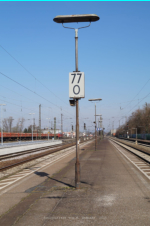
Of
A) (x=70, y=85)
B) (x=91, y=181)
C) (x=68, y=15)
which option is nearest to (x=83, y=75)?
(x=70, y=85)

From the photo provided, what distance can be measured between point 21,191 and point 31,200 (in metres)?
1.76

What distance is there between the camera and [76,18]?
34.6 ft

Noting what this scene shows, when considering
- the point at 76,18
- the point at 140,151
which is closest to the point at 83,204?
the point at 76,18

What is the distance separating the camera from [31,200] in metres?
9.10

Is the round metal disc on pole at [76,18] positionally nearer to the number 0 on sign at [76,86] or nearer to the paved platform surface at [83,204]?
the number 0 on sign at [76,86]

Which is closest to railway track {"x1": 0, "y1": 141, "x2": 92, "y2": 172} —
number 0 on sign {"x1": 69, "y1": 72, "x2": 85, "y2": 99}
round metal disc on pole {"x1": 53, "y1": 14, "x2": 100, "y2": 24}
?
number 0 on sign {"x1": 69, "y1": 72, "x2": 85, "y2": 99}

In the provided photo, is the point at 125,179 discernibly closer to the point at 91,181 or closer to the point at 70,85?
the point at 91,181

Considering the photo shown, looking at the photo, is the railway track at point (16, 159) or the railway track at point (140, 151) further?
the railway track at point (140, 151)

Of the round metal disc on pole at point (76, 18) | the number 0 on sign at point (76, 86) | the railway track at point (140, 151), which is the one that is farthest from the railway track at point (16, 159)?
the round metal disc on pole at point (76, 18)

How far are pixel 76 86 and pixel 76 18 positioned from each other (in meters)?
2.78

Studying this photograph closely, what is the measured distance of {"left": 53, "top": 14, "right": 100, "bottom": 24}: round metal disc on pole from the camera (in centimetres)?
1045

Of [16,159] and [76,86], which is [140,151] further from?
[76,86]

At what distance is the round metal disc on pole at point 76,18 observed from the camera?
10.4 meters

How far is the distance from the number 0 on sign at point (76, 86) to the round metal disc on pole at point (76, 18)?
7.35 feet
